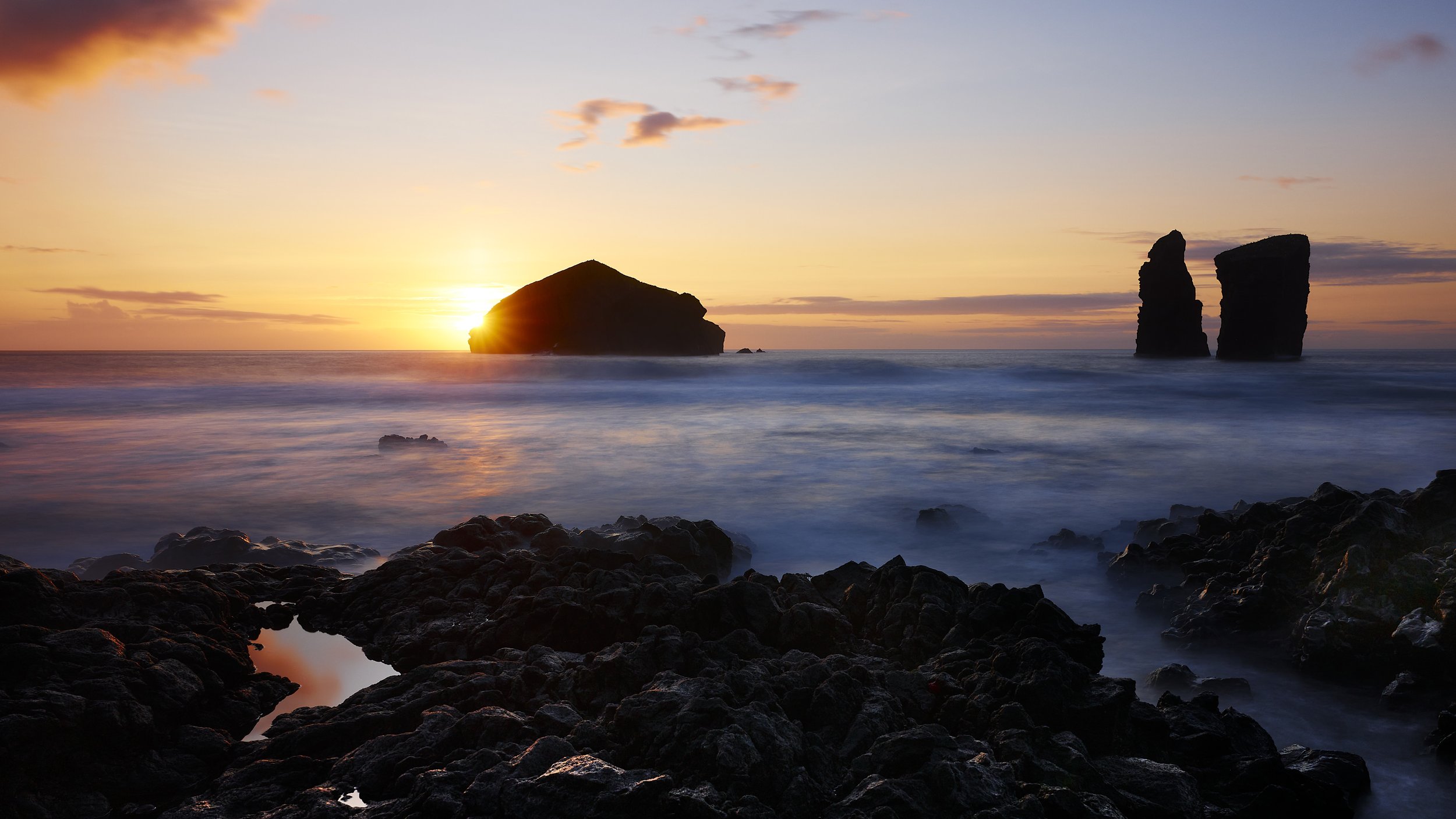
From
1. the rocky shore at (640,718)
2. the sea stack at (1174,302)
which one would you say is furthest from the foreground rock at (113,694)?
the sea stack at (1174,302)

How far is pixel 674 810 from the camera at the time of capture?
351cm

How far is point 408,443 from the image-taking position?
2095 cm

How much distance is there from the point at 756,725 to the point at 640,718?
623 millimetres

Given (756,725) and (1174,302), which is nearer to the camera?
(756,725)

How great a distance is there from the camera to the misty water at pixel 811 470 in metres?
8.86

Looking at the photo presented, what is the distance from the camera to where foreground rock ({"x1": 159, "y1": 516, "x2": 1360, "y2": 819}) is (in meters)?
3.70

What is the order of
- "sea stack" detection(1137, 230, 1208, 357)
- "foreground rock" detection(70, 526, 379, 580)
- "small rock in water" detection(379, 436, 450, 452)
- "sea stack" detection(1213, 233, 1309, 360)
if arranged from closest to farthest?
"foreground rock" detection(70, 526, 379, 580) < "small rock in water" detection(379, 436, 450, 452) < "sea stack" detection(1213, 233, 1309, 360) < "sea stack" detection(1137, 230, 1208, 357)

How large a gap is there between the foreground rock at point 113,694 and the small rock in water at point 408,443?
14.2m

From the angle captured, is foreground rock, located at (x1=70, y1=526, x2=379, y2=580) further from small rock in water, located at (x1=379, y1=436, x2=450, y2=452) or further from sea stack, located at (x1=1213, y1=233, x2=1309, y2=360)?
sea stack, located at (x1=1213, y1=233, x2=1309, y2=360)

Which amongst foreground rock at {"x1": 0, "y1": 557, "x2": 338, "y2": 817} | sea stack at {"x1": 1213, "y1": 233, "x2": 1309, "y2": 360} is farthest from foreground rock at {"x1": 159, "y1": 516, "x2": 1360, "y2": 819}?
sea stack at {"x1": 1213, "y1": 233, "x2": 1309, "y2": 360}

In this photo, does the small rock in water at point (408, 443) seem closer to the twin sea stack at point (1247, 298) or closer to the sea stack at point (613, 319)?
the twin sea stack at point (1247, 298)

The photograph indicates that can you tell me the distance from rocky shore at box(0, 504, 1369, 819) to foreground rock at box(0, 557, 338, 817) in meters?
0.01

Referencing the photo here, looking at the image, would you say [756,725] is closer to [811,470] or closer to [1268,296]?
[811,470]

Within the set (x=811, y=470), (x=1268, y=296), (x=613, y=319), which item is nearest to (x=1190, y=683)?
(x=811, y=470)
